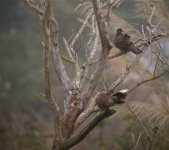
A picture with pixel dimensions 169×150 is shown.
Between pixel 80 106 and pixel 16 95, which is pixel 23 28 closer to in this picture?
pixel 16 95

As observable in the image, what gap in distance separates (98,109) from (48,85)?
0.31 meters

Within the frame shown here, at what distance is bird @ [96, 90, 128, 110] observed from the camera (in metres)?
1.88

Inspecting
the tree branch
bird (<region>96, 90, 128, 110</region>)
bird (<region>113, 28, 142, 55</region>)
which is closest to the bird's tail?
bird (<region>113, 28, 142, 55</region>)

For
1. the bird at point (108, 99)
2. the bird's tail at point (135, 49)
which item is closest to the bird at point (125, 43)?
the bird's tail at point (135, 49)

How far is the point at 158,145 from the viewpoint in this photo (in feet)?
12.7

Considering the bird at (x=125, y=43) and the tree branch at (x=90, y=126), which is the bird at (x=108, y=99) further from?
the bird at (x=125, y=43)

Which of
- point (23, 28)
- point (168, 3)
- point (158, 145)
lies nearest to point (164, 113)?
point (158, 145)

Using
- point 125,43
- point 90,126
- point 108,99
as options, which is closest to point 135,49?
point 125,43

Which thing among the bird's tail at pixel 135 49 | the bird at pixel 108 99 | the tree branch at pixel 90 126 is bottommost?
the tree branch at pixel 90 126

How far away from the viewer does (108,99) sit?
1880 mm

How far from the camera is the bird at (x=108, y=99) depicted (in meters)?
1.88

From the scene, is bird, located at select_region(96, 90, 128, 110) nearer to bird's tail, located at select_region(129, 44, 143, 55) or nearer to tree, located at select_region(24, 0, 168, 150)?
tree, located at select_region(24, 0, 168, 150)

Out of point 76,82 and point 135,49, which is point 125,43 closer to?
point 135,49

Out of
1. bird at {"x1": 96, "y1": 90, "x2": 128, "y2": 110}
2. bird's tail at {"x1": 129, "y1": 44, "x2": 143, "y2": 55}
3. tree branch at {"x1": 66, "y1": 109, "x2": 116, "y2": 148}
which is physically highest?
bird's tail at {"x1": 129, "y1": 44, "x2": 143, "y2": 55}
